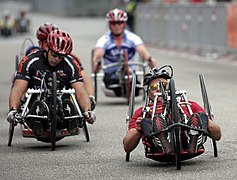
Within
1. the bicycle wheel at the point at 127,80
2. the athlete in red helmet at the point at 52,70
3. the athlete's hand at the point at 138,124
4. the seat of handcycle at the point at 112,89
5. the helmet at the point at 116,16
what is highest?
the helmet at the point at 116,16

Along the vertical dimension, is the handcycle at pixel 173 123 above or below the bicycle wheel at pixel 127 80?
above

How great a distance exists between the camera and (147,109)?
9727 millimetres

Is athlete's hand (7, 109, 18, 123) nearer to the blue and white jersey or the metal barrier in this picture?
the blue and white jersey

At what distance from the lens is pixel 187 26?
104 ft

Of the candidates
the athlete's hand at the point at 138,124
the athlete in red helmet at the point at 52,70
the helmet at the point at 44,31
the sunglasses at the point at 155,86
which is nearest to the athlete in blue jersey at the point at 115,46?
the helmet at the point at 44,31

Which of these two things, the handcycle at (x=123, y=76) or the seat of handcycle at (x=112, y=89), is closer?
the handcycle at (x=123, y=76)

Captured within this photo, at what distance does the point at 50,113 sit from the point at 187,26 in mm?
21025

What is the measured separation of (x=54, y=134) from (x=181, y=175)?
231 cm

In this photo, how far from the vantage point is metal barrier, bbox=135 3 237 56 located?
28344 millimetres

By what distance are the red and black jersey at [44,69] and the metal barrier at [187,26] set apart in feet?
51.7

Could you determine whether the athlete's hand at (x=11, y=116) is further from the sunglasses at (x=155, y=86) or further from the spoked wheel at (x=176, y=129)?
the spoked wheel at (x=176, y=129)

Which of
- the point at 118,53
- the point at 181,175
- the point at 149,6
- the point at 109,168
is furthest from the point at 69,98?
the point at 149,6

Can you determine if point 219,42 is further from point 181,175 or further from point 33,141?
point 181,175

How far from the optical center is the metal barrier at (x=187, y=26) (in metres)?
28.3
